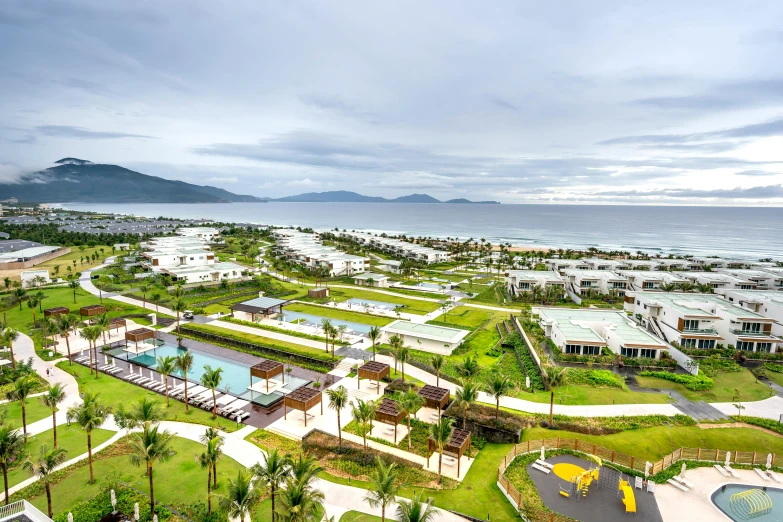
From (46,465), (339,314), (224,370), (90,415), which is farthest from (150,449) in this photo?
(339,314)

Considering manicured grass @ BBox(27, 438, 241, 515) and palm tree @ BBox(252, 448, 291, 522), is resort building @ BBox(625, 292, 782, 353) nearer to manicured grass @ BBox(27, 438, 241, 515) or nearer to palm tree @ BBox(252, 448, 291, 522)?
palm tree @ BBox(252, 448, 291, 522)

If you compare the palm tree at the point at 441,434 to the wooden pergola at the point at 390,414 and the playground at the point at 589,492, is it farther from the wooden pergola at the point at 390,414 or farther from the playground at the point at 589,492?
the playground at the point at 589,492

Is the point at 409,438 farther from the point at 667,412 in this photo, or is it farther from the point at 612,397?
the point at 667,412

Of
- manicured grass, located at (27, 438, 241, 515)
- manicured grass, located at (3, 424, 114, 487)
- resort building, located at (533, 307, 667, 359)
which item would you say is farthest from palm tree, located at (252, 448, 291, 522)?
resort building, located at (533, 307, 667, 359)

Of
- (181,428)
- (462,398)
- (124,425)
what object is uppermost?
(462,398)

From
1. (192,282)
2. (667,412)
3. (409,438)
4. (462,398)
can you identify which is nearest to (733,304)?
(667,412)
